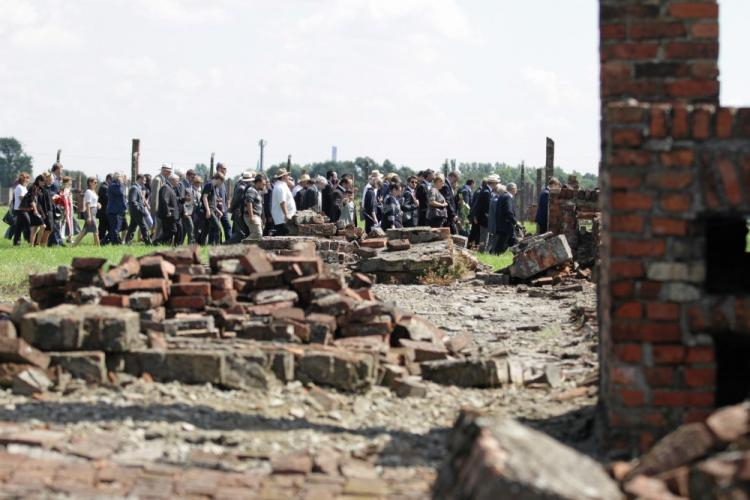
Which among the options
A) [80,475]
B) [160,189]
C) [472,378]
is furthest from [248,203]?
[80,475]

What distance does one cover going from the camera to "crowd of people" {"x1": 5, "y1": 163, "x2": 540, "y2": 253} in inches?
857

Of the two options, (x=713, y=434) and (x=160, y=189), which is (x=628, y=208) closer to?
(x=713, y=434)

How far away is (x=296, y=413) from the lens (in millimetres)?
7441

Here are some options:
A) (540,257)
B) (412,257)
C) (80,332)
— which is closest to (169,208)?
(412,257)

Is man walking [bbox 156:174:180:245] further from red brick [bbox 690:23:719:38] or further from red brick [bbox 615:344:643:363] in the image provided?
red brick [bbox 615:344:643:363]

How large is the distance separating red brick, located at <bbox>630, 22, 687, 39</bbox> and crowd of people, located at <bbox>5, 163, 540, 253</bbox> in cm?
1464

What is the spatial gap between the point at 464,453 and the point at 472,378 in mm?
3913

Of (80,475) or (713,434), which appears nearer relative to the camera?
(713,434)

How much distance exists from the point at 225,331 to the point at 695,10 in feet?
14.6

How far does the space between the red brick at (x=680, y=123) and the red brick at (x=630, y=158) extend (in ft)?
0.58

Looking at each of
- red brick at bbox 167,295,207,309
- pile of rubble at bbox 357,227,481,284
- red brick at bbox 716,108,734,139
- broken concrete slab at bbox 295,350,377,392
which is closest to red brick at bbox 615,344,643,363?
red brick at bbox 716,108,734,139

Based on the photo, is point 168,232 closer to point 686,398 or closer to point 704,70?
point 704,70


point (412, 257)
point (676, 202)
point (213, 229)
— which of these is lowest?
point (412, 257)

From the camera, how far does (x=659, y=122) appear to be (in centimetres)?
598
